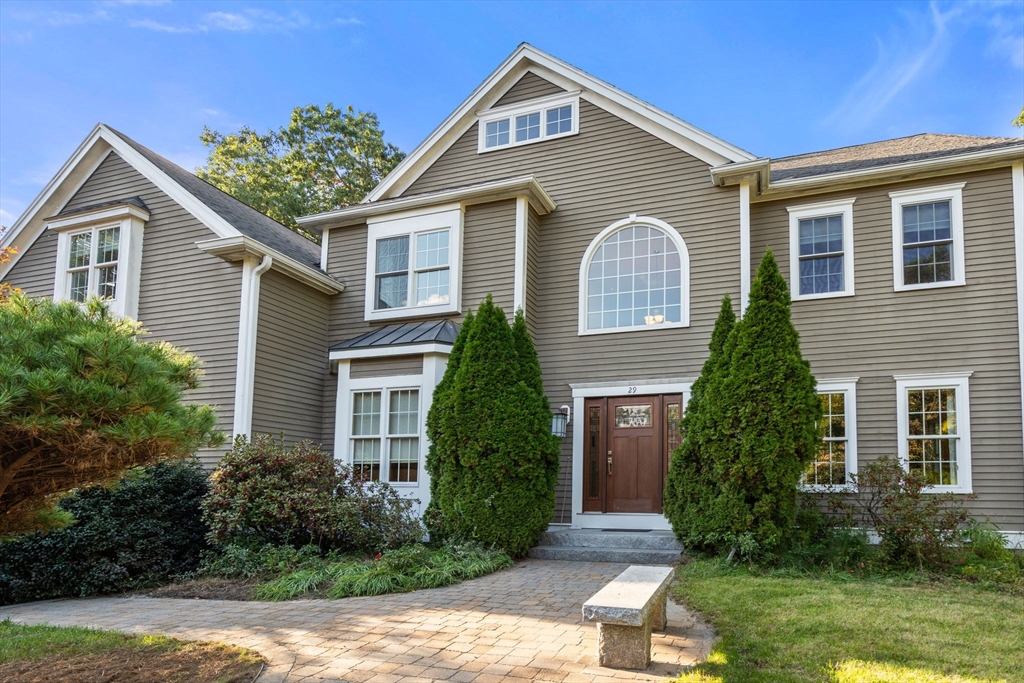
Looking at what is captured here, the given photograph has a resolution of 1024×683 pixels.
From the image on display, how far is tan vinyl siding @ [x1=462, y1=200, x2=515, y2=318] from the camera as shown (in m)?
11.6

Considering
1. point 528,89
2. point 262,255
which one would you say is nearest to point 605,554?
point 262,255

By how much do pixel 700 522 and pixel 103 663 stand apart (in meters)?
6.17

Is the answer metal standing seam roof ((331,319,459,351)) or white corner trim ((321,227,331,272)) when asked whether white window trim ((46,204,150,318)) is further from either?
metal standing seam roof ((331,319,459,351))

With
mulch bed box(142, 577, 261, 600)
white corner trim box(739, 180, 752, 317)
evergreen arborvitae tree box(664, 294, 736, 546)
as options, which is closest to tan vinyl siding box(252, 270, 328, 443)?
mulch bed box(142, 577, 261, 600)

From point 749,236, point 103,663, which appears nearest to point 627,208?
point 749,236

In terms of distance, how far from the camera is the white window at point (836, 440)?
1024 centimetres

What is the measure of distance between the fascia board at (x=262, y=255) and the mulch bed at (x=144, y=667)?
6944mm

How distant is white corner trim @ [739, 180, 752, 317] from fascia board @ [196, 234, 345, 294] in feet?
22.1

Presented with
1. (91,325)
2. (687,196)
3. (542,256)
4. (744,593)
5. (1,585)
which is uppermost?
(687,196)

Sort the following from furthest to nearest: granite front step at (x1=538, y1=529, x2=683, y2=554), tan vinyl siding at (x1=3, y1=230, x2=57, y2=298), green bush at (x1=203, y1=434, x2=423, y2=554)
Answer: tan vinyl siding at (x1=3, y1=230, x2=57, y2=298) → granite front step at (x1=538, y1=529, x2=683, y2=554) → green bush at (x1=203, y1=434, x2=423, y2=554)

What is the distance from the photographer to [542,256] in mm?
12125

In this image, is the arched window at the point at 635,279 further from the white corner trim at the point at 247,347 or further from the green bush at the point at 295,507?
the white corner trim at the point at 247,347

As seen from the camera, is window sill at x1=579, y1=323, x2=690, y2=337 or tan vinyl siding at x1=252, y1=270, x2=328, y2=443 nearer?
window sill at x1=579, y1=323, x2=690, y2=337

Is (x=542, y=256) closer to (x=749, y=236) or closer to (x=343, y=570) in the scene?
(x=749, y=236)
